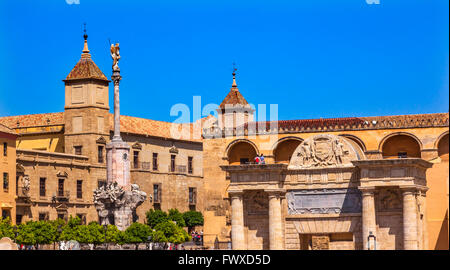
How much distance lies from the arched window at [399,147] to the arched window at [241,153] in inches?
307

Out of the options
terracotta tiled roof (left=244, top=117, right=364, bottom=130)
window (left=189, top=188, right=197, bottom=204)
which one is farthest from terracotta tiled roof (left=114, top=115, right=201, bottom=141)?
terracotta tiled roof (left=244, top=117, right=364, bottom=130)

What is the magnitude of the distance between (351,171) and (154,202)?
127 feet

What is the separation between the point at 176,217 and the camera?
74.4 metres

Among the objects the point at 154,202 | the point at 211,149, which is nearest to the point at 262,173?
the point at 211,149

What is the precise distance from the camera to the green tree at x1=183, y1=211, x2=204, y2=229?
76.2 m

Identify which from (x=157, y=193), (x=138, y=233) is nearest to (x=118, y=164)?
(x=138, y=233)

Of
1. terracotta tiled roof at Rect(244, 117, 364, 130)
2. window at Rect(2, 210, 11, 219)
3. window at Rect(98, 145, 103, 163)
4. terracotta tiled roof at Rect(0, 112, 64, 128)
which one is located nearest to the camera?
terracotta tiled roof at Rect(244, 117, 364, 130)

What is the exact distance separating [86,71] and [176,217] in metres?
13.7

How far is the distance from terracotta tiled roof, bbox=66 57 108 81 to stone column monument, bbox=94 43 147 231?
33.1 feet

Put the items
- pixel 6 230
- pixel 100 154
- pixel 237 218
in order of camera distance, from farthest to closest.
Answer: pixel 100 154, pixel 6 230, pixel 237 218

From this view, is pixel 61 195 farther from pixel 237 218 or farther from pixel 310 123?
pixel 237 218

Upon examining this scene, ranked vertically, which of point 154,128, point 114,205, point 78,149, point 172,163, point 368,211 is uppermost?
point 154,128

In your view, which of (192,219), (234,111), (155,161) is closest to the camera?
(234,111)

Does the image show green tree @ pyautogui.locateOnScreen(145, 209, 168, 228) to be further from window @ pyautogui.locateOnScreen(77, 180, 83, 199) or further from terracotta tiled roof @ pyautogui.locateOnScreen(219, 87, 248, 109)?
terracotta tiled roof @ pyautogui.locateOnScreen(219, 87, 248, 109)
